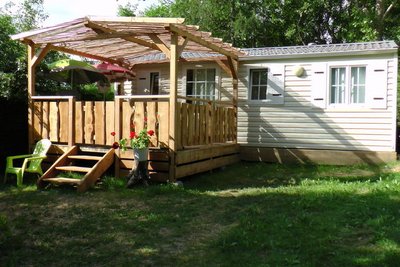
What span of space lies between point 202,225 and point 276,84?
633 cm

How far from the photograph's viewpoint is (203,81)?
11484mm

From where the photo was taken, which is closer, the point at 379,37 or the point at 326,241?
the point at 326,241

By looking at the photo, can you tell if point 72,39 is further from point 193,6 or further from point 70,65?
point 193,6

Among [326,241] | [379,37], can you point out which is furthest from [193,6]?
[326,241]

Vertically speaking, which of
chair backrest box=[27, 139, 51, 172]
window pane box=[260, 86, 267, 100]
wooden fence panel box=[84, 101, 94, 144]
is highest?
window pane box=[260, 86, 267, 100]

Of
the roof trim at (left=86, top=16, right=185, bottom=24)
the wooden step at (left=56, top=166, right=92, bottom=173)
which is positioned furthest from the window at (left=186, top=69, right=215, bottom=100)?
the wooden step at (left=56, top=166, right=92, bottom=173)

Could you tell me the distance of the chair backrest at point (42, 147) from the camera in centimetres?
825

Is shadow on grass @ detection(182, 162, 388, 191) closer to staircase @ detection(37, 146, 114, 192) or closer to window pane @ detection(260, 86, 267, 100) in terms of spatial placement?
staircase @ detection(37, 146, 114, 192)

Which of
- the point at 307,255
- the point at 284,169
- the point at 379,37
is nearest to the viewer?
the point at 307,255

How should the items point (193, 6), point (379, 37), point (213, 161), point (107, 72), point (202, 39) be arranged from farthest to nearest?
point (193, 6)
point (379, 37)
point (107, 72)
point (213, 161)
point (202, 39)

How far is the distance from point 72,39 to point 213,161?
12.6 feet

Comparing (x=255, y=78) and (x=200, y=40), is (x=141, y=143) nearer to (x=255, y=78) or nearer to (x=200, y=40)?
(x=200, y=40)

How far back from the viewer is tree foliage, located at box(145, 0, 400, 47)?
2220 centimetres

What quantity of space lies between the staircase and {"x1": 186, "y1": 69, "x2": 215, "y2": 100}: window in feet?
13.5
